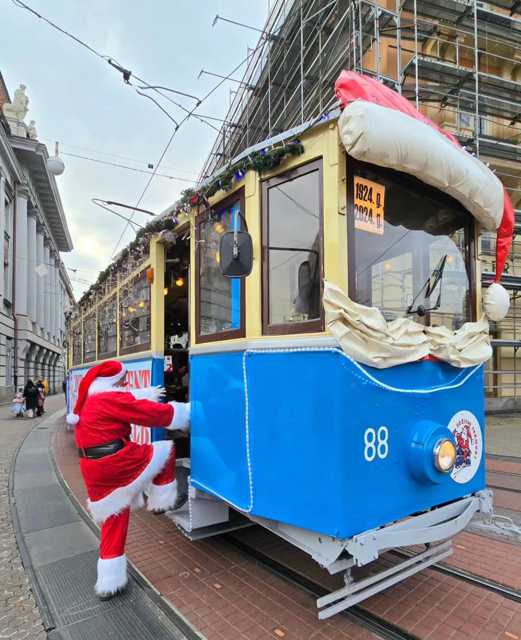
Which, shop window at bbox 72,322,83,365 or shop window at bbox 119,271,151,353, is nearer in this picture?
shop window at bbox 119,271,151,353

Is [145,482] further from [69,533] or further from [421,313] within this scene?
[421,313]

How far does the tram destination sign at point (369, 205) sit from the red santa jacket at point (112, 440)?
6.62 feet

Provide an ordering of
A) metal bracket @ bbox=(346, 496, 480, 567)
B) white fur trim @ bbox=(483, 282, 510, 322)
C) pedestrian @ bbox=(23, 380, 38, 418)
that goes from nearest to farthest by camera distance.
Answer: metal bracket @ bbox=(346, 496, 480, 567), white fur trim @ bbox=(483, 282, 510, 322), pedestrian @ bbox=(23, 380, 38, 418)

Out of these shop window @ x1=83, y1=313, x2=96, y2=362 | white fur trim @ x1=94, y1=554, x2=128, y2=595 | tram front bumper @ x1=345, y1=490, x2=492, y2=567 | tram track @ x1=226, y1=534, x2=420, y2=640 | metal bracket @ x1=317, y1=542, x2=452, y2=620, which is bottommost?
tram track @ x1=226, y1=534, x2=420, y2=640

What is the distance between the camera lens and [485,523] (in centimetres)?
448

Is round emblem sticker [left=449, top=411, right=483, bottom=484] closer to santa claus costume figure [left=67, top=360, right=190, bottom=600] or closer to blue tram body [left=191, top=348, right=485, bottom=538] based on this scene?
blue tram body [left=191, top=348, right=485, bottom=538]

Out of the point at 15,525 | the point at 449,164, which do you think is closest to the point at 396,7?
the point at 449,164

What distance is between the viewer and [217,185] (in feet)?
10.6

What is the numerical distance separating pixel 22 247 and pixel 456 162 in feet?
103

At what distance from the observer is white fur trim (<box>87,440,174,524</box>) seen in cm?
321

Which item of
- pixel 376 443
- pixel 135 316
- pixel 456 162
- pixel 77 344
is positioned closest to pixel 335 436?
pixel 376 443

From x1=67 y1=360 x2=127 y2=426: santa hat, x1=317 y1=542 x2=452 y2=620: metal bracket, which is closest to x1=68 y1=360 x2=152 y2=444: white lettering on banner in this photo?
x1=67 y1=360 x2=127 y2=426: santa hat

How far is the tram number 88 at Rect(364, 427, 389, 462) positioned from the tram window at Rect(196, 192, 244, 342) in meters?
1.06

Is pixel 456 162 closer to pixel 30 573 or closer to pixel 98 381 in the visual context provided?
pixel 98 381
